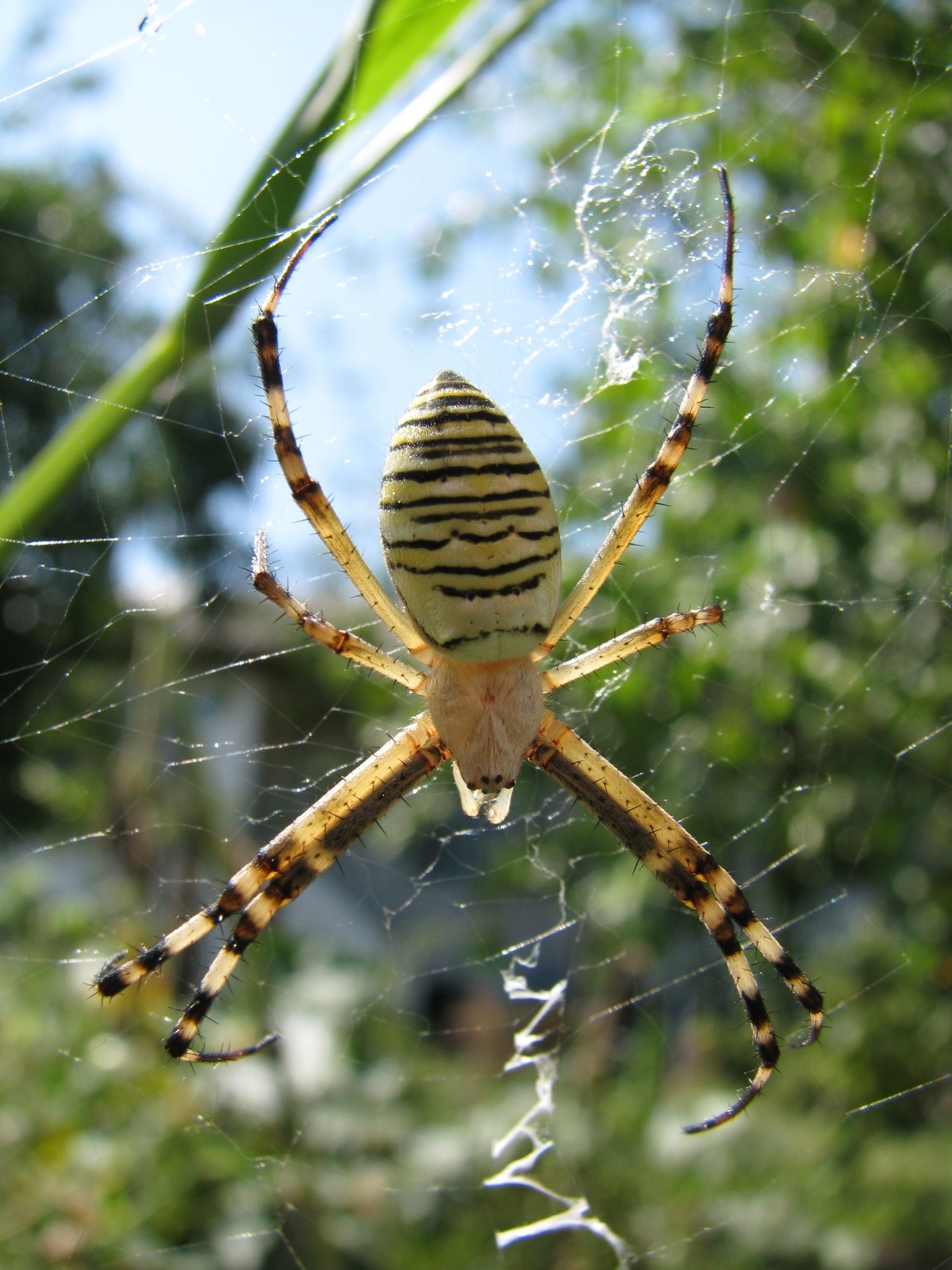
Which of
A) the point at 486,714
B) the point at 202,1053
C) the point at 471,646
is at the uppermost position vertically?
the point at 471,646

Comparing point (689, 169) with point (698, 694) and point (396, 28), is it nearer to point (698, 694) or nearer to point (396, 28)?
point (698, 694)

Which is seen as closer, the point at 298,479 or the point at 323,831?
the point at 298,479

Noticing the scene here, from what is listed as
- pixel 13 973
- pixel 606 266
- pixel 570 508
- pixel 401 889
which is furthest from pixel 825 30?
pixel 401 889

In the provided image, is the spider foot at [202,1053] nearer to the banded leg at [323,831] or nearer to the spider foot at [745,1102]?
the banded leg at [323,831]

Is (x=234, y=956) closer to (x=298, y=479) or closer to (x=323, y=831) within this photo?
(x=323, y=831)

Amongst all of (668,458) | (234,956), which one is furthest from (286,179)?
(234,956)

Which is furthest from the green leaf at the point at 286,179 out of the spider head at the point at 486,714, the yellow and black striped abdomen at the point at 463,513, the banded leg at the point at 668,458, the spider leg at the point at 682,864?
the spider leg at the point at 682,864

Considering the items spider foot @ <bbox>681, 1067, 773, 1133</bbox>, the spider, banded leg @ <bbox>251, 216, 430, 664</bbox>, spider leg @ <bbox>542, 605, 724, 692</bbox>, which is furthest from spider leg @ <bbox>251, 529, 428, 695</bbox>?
spider foot @ <bbox>681, 1067, 773, 1133</bbox>

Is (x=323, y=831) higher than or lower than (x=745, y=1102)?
higher
